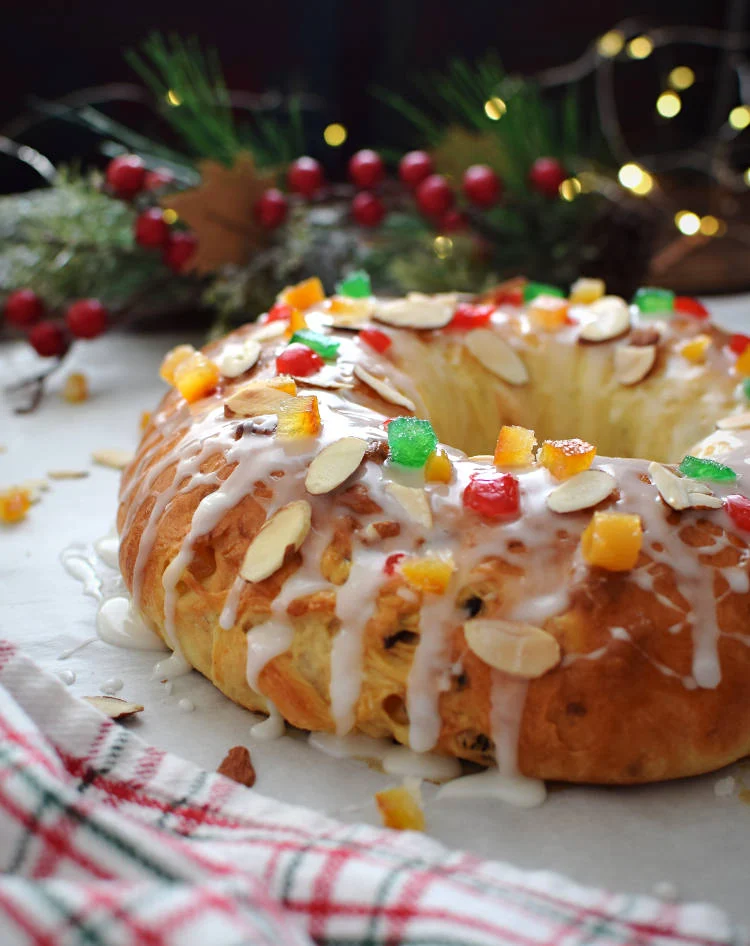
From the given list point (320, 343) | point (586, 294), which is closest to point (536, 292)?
point (586, 294)

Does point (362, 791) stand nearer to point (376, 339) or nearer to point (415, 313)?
A: point (376, 339)

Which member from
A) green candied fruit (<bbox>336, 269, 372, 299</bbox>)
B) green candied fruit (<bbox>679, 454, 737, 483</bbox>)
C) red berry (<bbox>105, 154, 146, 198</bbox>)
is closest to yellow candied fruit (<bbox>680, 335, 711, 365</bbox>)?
green candied fruit (<bbox>679, 454, 737, 483</bbox>)

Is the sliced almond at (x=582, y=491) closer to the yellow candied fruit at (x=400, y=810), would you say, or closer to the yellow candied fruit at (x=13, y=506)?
the yellow candied fruit at (x=400, y=810)

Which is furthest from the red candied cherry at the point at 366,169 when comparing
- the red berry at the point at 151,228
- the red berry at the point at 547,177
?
the red berry at the point at 151,228

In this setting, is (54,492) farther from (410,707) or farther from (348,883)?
(348,883)

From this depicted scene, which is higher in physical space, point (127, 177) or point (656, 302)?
point (127, 177)

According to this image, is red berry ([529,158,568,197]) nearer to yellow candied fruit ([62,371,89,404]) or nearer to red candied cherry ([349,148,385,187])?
red candied cherry ([349,148,385,187])

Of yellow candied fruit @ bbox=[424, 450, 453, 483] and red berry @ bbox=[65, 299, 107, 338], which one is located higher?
yellow candied fruit @ bbox=[424, 450, 453, 483]
